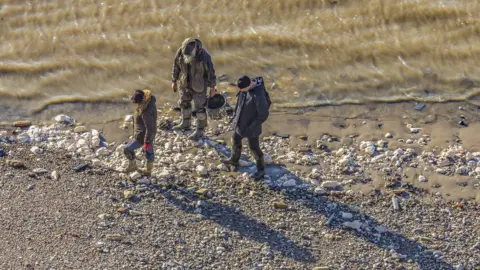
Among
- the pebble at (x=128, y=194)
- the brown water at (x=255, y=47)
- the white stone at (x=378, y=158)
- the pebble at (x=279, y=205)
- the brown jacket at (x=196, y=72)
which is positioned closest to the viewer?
the pebble at (x=279, y=205)

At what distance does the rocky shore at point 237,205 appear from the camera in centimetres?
1229

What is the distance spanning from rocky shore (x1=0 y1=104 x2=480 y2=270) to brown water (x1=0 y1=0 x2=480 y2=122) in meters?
1.42

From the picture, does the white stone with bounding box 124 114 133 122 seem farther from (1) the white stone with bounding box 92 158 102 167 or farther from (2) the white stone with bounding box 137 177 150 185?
(2) the white stone with bounding box 137 177 150 185

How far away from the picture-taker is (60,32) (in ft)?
58.7

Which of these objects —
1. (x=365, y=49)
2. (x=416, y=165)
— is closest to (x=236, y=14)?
(x=365, y=49)

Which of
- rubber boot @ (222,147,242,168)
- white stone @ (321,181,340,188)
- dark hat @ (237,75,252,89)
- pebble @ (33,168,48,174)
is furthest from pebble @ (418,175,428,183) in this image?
pebble @ (33,168,48,174)

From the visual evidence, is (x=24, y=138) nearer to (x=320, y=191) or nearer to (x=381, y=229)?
(x=320, y=191)

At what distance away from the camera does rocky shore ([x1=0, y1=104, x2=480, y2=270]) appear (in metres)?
12.3

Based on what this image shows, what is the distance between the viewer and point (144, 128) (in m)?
13.4

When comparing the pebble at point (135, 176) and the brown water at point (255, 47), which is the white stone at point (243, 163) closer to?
the pebble at point (135, 176)

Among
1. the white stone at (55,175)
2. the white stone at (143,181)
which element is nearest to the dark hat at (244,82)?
the white stone at (143,181)

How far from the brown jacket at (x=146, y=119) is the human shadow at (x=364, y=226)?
65.4 inches

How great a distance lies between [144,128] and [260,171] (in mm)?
1880

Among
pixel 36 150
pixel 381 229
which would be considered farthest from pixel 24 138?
pixel 381 229
